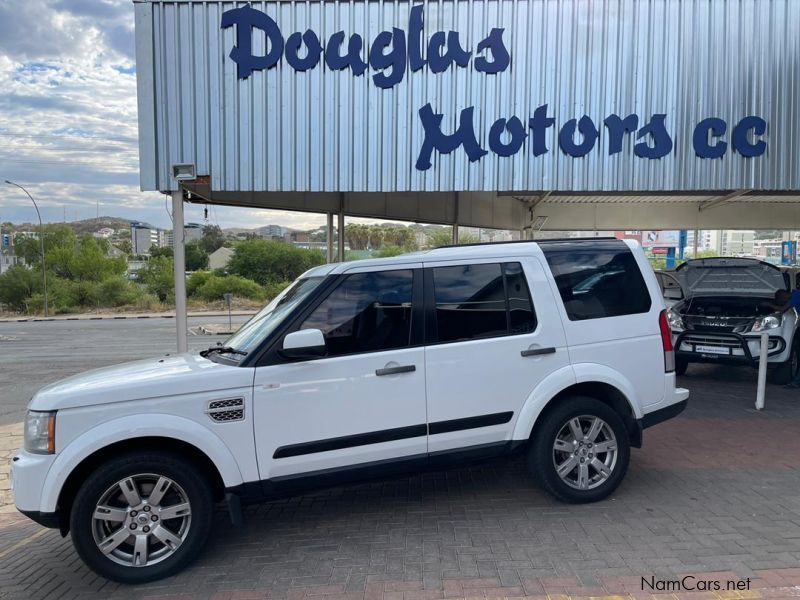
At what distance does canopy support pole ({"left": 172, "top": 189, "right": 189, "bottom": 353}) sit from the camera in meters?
7.98

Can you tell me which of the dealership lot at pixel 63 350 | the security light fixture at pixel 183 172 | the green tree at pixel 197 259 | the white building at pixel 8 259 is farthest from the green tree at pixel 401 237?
the white building at pixel 8 259

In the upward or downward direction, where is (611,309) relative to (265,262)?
downward

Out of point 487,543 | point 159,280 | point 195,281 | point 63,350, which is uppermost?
point 159,280

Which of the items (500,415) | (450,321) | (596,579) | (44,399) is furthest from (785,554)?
(44,399)

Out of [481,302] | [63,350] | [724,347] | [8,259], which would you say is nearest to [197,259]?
[8,259]

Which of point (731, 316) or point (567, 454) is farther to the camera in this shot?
point (731, 316)

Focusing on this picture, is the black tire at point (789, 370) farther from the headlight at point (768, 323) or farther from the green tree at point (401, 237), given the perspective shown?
the green tree at point (401, 237)

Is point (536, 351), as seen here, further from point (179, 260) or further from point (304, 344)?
point (179, 260)

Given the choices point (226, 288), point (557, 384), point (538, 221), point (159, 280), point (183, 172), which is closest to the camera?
point (557, 384)

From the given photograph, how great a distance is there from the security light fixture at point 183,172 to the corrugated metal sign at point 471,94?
169mm

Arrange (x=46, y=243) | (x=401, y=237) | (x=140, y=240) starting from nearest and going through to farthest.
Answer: (x=401, y=237) < (x=46, y=243) < (x=140, y=240)

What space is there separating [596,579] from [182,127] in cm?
740

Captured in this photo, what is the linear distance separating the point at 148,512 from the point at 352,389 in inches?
57.5

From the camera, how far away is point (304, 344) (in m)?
3.64
